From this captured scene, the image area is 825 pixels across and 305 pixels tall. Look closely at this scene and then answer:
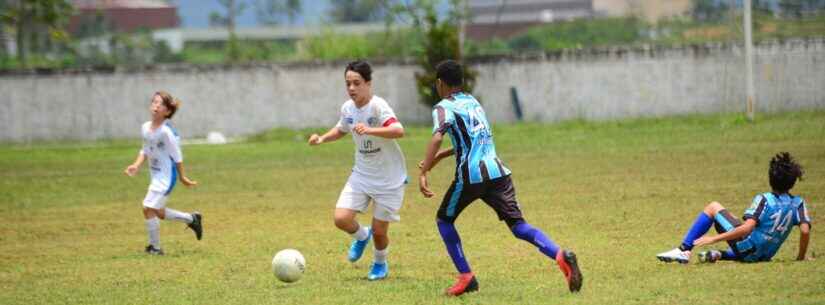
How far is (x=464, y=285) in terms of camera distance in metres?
8.87

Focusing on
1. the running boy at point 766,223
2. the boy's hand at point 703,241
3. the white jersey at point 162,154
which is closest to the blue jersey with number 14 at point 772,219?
the running boy at point 766,223

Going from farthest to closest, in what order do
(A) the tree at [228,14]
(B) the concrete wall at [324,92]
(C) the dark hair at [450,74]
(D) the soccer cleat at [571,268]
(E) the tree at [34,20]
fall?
(A) the tree at [228,14] < (B) the concrete wall at [324,92] < (E) the tree at [34,20] < (C) the dark hair at [450,74] < (D) the soccer cleat at [571,268]

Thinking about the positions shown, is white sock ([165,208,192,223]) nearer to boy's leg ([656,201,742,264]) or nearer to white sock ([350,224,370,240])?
white sock ([350,224,370,240])

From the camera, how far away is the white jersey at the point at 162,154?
12773 mm

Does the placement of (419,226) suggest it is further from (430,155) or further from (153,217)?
(430,155)

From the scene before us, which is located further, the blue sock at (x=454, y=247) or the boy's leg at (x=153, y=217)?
the boy's leg at (x=153, y=217)

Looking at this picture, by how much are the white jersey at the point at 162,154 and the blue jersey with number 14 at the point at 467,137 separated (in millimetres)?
4844

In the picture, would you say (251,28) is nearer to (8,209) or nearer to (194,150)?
(194,150)

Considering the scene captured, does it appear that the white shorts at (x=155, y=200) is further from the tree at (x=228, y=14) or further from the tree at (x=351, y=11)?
the tree at (x=351, y=11)

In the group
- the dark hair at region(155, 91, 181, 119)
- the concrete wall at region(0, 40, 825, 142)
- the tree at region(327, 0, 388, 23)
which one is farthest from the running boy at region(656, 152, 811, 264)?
the tree at region(327, 0, 388, 23)

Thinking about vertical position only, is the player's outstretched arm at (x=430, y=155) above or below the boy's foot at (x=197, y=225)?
above

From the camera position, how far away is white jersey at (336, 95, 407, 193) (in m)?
9.95

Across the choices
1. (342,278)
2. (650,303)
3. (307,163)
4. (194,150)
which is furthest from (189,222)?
(194,150)

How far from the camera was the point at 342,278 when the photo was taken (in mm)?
10117
